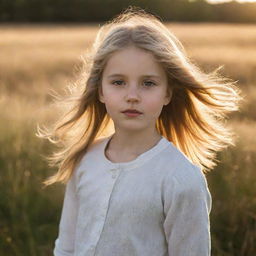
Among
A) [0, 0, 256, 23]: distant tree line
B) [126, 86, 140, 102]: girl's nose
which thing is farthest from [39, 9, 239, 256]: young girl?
[0, 0, 256, 23]: distant tree line

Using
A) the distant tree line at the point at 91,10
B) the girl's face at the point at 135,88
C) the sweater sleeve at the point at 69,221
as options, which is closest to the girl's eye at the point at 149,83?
the girl's face at the point at 135,88

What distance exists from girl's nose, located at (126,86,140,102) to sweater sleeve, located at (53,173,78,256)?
18.1 inches

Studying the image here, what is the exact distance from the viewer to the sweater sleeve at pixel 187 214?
6.55 ft

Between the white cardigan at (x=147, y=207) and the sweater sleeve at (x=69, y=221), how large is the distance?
11 centimetres

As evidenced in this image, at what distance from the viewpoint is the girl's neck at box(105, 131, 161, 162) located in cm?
221

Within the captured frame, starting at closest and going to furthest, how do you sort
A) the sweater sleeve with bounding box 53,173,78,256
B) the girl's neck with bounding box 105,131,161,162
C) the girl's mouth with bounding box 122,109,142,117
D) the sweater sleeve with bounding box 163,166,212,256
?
the sweater sleeve with bounding box 163,166,212,256 < the girl's mouth with bounding box 122,109,142,117 < the girl's neck with bounding box 105,131,161,162 < the sweater sleeve with bounding box 53,173,78,256

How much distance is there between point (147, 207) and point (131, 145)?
271mm

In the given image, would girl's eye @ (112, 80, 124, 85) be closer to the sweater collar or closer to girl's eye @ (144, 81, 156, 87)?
girl's eye @ (144, 81, 156, 87)

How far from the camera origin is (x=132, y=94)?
6.80 ft

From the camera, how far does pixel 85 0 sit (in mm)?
51625

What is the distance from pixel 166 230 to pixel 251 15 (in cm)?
4466

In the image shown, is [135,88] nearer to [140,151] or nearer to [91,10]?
[140,151]

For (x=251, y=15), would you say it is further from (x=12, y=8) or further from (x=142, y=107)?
(x=142, y=107)

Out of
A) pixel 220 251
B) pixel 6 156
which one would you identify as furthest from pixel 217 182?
pixel 6 156
